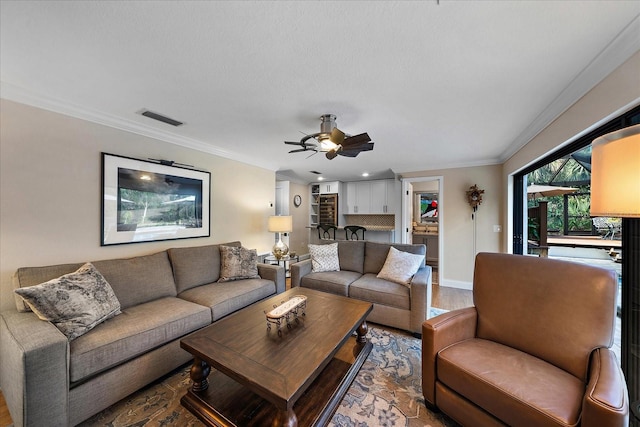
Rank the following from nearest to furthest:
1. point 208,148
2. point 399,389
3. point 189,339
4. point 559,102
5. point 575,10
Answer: point 575,10 < point 189,339 < point 399,389 < point 559,102 < point 208,148

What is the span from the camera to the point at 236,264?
2.99m

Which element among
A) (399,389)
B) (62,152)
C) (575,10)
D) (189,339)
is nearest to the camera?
(575,10)

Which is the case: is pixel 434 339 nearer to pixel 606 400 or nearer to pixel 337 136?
pixel 606 400

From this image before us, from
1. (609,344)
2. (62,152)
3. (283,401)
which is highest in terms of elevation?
(62,152)

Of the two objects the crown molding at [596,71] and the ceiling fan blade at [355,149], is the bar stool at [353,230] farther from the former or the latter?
the crown molding at [596,71]

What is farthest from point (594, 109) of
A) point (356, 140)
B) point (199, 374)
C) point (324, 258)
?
point (199, 374)

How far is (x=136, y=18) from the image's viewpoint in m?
1.22

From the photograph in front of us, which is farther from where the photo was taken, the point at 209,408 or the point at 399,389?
the point at 399,389

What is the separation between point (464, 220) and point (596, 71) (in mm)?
3055

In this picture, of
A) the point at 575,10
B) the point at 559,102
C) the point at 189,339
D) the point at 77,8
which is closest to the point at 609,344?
the point at 575,10

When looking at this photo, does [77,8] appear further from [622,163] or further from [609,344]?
[609,344]

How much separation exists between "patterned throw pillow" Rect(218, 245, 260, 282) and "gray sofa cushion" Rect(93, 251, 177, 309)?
0.59m

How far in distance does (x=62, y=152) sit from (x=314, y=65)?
2.46 meters

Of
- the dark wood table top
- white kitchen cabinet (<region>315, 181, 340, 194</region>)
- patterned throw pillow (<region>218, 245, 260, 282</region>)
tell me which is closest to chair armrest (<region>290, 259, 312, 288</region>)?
patterned throw pillow (<region>218, 245, 260, 282</region>)
